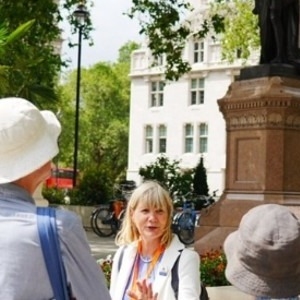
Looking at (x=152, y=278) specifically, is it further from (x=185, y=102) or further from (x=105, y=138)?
(x=105, y=138)

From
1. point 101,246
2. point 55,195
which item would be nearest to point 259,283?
point 101,246

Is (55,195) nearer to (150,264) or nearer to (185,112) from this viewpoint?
(150,264)

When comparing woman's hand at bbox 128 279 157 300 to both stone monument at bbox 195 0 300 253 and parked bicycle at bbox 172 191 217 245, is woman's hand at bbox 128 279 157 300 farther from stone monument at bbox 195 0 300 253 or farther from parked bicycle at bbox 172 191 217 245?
parked bicycle at bbox 172 191 217 245

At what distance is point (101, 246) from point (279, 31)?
8569 mm

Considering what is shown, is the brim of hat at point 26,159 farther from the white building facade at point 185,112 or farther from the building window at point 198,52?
the building window at point 198,52

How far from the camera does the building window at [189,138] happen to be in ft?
215

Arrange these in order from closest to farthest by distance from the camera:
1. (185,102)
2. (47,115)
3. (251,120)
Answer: (47,115) < (251,120) < (185,102)

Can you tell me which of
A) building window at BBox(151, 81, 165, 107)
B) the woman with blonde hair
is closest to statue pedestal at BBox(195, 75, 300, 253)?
the woman with blonde hair

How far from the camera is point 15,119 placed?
10.0 ft

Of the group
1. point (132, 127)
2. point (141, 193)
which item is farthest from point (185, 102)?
point (141, 193)

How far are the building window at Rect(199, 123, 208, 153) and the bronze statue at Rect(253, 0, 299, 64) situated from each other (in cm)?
5045

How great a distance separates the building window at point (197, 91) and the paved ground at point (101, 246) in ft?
130

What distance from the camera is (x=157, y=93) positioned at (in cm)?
6812

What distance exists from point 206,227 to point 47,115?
1043 cm
